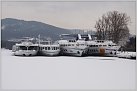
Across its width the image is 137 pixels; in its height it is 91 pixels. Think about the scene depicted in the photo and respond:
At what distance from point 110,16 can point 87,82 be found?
18.1m

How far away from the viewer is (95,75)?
1134 centimetres

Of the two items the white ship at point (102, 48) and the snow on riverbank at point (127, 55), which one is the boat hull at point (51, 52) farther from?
the snow on riverbank at point (127, 55)

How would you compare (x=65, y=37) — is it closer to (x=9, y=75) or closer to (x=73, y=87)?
(x=9, y=75)

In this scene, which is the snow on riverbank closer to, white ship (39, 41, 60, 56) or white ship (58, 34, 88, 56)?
white ship (58, 34, 88, 56)

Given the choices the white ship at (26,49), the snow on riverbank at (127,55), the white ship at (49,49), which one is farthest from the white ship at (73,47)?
the snow on riverbank at (127,55)

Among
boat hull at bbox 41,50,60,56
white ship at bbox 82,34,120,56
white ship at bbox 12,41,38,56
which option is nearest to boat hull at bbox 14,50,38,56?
white ship at bbox 12,41,38,56

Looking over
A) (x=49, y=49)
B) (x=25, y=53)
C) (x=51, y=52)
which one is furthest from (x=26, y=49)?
(x=51, y=52)

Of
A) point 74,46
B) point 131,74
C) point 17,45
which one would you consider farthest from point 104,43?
point 131,74

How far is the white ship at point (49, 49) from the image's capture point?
77.4 feet

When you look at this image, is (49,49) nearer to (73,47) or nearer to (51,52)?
(51,52)

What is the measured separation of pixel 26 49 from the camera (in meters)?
23.8

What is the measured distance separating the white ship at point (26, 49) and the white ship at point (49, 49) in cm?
56

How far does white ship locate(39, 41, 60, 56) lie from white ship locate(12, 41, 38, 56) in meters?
0.56

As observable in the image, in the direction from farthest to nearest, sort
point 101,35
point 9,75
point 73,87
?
point 101,35
point 9,75
point 73,87
